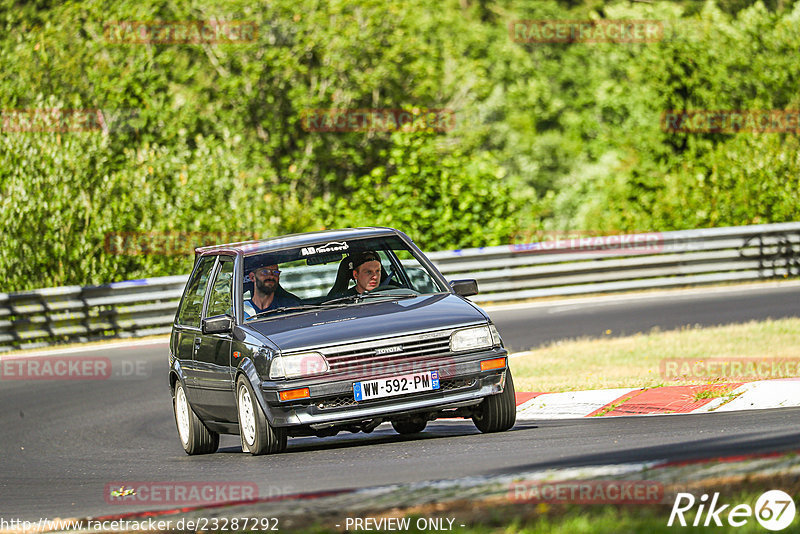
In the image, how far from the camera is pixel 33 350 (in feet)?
64.1

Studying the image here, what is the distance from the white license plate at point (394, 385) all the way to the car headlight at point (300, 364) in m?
0.27

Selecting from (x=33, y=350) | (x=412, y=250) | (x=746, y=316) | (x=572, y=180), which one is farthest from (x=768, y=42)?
(x=412, y=250)

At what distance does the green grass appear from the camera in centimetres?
1151

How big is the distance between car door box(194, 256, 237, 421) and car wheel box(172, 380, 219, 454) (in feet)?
0.56

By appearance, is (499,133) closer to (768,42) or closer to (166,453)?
(768,42)

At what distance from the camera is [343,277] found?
373 inches

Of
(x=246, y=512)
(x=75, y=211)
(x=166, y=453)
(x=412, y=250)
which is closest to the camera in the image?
(x=246, y=512)

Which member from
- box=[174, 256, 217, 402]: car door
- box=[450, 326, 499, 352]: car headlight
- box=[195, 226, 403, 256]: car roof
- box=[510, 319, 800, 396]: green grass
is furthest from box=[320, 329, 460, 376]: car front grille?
box=[510, 319, 800, 396]: green grass

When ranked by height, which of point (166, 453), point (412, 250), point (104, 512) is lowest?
point (166, 453)

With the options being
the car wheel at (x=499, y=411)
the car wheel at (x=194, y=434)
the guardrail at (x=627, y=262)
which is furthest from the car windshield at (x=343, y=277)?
the guardrail at (x=627, y=262)

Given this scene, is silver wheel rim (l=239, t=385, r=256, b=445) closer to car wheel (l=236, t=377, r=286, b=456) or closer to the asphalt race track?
car wheel (l=236, t=377, r=286, b=456)

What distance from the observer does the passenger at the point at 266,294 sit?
360 inches

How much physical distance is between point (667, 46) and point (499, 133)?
17.9 meters

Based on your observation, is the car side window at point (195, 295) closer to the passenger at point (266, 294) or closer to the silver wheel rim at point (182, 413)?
the silver wheel rim at point (182, 413)
